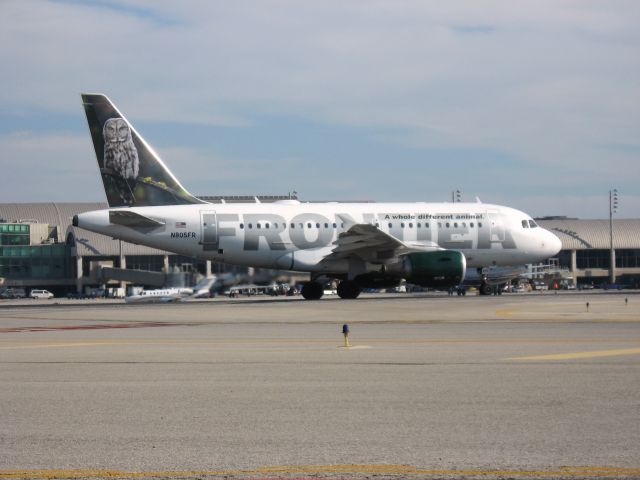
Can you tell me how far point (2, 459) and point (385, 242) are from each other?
38369 millimetres

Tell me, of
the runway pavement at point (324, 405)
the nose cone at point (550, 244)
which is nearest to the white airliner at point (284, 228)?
the nose cone at point (550, 244)

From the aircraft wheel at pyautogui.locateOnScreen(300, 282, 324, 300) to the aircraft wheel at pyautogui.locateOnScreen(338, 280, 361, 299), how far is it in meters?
1.27

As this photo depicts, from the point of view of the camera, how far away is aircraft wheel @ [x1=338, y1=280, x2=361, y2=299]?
49.2 metres

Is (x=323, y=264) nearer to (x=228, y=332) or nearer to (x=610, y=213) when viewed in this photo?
(x=228, y=332)

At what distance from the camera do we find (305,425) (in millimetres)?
11375

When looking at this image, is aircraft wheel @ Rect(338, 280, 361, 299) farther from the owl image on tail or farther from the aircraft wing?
the owl image on tail

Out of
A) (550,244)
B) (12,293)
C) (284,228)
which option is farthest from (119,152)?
(12,293)

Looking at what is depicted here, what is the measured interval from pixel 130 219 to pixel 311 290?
9.77 metres

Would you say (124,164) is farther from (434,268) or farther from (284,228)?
(434,268)

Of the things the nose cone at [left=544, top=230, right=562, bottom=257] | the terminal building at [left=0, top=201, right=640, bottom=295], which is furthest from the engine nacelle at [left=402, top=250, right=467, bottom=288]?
the terminal building at [left=0, top=201, right=640, bottom=295]

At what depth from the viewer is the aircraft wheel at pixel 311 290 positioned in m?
50.2

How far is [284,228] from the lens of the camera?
4962 centimetres

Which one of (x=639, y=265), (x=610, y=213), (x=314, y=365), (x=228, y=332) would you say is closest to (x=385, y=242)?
(x=228, y=332)

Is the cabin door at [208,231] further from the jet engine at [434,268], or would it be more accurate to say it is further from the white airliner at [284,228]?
the jet engine at [434,268]
